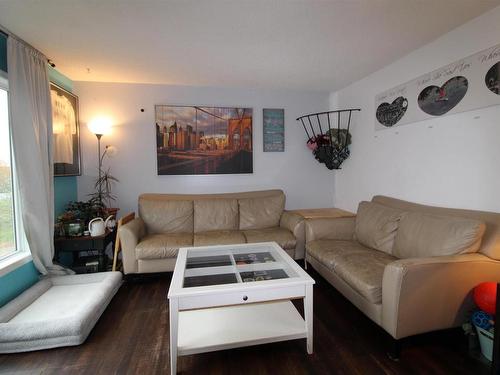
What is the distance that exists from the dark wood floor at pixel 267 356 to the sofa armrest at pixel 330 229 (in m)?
0.90

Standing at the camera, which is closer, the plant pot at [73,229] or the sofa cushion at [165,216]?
the plant pot at [73,229]

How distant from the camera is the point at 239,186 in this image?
3631mm

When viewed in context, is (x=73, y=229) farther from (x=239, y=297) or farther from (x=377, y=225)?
(x=377, y=225)

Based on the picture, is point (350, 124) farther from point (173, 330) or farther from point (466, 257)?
point (173, 330)

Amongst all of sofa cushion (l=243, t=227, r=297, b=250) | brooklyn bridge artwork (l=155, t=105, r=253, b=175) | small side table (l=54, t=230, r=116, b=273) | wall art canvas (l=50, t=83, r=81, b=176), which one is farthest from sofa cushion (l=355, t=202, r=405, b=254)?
wall art canvas (l=50, t=83, r=81, b=176)

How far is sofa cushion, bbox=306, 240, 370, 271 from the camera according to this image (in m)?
2.26

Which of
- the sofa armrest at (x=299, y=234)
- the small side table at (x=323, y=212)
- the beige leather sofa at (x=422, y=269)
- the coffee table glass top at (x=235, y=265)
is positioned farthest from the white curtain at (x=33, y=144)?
the small side table at (x=323, y=212)

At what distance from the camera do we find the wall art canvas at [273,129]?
12.0ft

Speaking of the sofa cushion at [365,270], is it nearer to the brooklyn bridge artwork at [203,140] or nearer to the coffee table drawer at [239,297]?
the coffee table drawer at [239,297]

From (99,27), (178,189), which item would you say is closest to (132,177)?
(178,189)

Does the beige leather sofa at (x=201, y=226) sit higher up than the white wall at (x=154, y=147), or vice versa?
the white wall at (x=154, y=147)

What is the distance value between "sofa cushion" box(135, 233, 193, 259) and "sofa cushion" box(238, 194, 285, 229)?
0.82 m

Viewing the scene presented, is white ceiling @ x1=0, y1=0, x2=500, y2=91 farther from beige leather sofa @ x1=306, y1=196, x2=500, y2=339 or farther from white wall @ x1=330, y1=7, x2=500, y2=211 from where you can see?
beige leather sofa @ x1=306, y1=196, x2=500, y2=339

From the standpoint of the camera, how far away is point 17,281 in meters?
2.12
